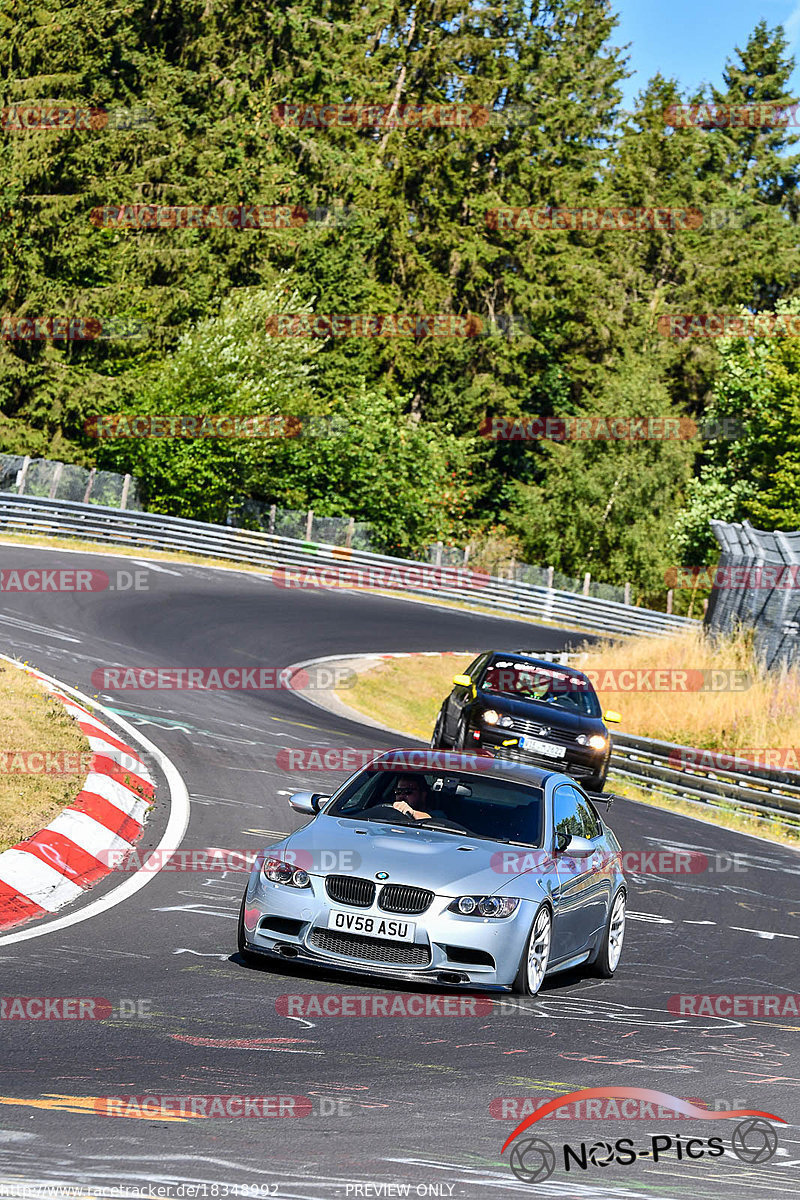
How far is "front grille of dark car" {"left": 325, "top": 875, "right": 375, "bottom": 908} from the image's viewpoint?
8172 mm

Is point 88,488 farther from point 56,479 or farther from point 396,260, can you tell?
point 396,260

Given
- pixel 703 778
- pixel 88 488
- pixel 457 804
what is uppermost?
pixel 88 488

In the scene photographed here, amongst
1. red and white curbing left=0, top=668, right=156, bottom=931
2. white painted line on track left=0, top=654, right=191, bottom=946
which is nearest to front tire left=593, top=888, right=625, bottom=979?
white painted line on track left=0, top=654, right=191, bottom=946

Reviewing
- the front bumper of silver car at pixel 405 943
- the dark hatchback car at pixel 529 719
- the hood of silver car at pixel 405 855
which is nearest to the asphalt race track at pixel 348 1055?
the front bumper of silver car at pixel 405 943

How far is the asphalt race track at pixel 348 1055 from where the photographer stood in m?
5.05

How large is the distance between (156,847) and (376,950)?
403cm

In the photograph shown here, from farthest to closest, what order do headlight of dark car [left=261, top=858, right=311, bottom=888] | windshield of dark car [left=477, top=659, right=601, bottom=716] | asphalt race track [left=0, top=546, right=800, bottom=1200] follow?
windshield of dark car [left=477, top=659, right=601, bottom=716] → headlight of dark car [left=261, top=858, right=311, bottom=888] → asphalt race track [left=0, top=546, right=800, bottom=1200]

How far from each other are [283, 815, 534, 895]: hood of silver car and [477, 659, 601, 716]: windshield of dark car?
9.80 metres

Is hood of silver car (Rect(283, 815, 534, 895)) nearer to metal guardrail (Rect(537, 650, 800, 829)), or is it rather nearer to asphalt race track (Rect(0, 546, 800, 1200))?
asphalt race track (Rect(0, 546, 800, 1200))

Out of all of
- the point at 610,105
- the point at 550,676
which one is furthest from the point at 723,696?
the point at 610,105

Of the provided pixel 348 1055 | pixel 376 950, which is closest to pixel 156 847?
pixel 376 950

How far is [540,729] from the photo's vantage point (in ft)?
60.1

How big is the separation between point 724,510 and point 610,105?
28.2m

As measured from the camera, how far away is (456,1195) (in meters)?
4.88
